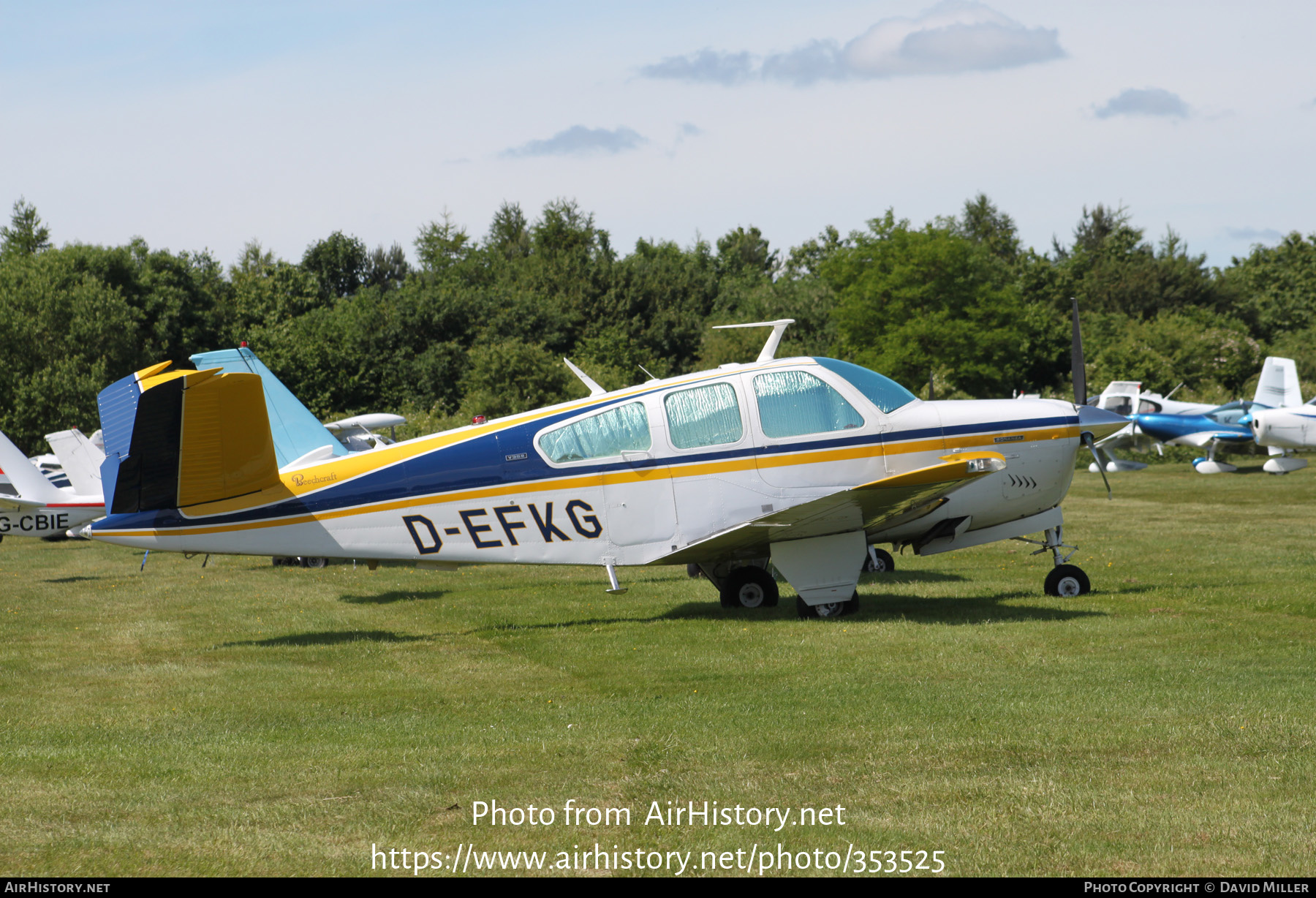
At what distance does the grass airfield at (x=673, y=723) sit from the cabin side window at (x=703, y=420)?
1747mm

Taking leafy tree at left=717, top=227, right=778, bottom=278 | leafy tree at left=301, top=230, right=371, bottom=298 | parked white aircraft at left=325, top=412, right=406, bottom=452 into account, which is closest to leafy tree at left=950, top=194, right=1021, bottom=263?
leafy tree at left=717, top=227, right=778, bottom=278

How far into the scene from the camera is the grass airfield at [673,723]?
4754mm

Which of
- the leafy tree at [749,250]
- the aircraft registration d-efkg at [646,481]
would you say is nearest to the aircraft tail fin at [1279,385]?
A: the aircraft registration d-efkg at [646,481]

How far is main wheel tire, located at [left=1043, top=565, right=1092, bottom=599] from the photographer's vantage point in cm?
1210

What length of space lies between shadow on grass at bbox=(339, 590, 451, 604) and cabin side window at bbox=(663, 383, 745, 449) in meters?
4.57

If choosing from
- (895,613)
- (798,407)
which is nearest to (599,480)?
(798,407)

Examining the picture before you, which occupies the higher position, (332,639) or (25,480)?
(25,480)

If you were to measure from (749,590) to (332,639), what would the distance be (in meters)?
4.13

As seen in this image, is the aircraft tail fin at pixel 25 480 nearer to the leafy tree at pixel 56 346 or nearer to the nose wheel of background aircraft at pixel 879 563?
the nose wheel of background aircraft at pixel 879 563

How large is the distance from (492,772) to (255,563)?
46.5 ft

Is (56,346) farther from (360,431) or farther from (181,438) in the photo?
(181,438)

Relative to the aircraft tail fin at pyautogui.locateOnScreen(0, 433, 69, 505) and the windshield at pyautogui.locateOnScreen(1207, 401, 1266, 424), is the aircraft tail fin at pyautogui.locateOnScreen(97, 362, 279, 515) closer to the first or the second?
the aircraft tail fin at pyautogui.locateOnScreen(0, 433, 69, 505)

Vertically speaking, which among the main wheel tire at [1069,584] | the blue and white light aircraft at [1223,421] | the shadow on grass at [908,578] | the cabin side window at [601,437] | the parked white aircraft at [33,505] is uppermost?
the cabin side window at [601,437]

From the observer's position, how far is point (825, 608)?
1091cm
